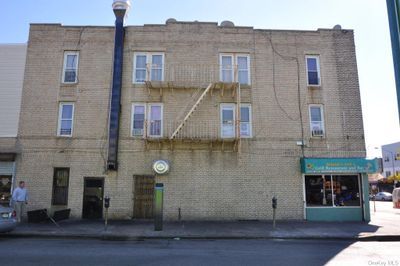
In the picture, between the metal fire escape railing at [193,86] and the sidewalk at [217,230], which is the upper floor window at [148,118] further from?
the sidewalk at [217,230]

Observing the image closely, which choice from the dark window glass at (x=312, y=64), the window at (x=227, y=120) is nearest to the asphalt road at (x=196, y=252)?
the window at (x=227, y=120)

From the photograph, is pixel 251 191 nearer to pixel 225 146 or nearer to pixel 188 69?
pixel 225 146

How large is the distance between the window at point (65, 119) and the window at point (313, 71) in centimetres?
1276

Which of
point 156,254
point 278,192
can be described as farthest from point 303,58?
point 156,254

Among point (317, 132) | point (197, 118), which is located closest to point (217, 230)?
point (197, 118)

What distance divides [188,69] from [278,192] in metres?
7.88

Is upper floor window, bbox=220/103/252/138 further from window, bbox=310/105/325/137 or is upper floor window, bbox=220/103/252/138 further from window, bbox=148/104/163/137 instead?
window, bbox=310/105/325/137

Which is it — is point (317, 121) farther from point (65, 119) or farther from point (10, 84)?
point (10, 84)

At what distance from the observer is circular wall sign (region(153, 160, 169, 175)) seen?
16.1 metres

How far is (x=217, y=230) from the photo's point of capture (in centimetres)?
1305

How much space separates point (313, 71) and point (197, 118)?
6945 mm

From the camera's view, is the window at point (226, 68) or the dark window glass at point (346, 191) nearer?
the dark window glass at point (346, 191)

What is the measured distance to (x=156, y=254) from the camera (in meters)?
8.72

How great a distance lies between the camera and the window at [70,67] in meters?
17.3
